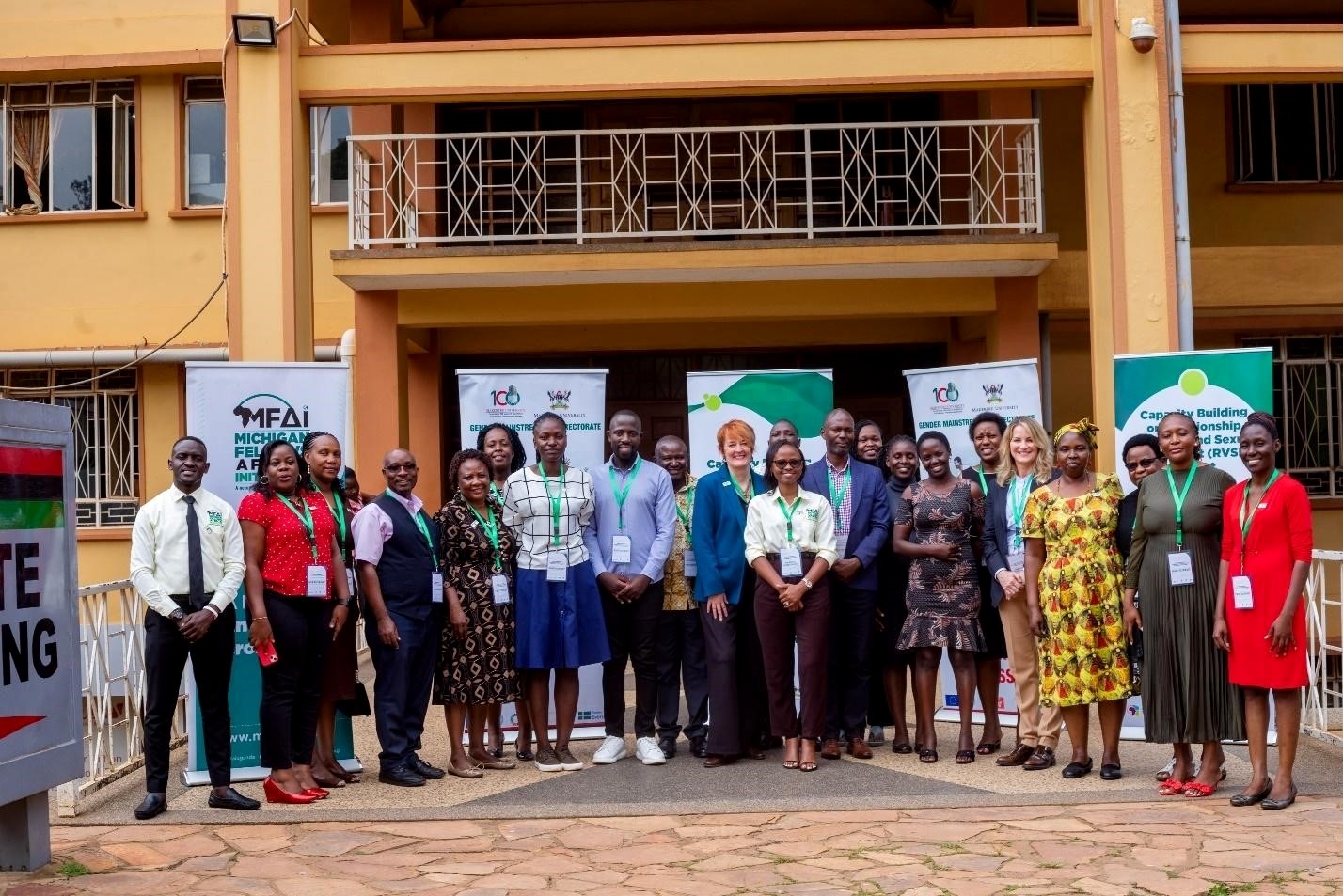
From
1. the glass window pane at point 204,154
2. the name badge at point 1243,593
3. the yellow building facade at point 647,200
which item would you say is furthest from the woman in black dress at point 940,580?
the glass window pane at point 204,154

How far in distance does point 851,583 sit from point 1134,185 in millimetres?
4165

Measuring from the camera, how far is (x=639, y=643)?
8.11 meters

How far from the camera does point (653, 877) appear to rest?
5695mm

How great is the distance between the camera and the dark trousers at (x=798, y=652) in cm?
776

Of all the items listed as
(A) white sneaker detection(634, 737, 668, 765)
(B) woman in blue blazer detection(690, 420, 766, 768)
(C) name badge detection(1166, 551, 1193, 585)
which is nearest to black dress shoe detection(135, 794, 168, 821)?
(A) white sneaker detection(634, 737, 668, 765)

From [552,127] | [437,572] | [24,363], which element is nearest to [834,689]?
[437,572]

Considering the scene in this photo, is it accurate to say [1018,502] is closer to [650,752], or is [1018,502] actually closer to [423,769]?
[650,752]

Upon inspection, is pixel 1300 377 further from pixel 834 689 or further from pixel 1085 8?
pixel 834 689

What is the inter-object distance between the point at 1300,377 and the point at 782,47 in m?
6.59

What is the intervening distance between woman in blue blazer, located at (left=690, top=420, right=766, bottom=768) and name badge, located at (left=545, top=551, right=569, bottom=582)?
70 cm

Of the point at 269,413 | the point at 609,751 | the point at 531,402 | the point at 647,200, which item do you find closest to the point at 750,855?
the point at 609,751

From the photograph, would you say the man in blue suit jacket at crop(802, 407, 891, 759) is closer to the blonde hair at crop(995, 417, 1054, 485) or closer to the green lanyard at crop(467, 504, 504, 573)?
the blonde hair at crop(995, 417, 1054, 485)

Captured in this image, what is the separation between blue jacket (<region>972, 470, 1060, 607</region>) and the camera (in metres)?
7.84

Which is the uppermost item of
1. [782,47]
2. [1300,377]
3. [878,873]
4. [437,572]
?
[782,47]
